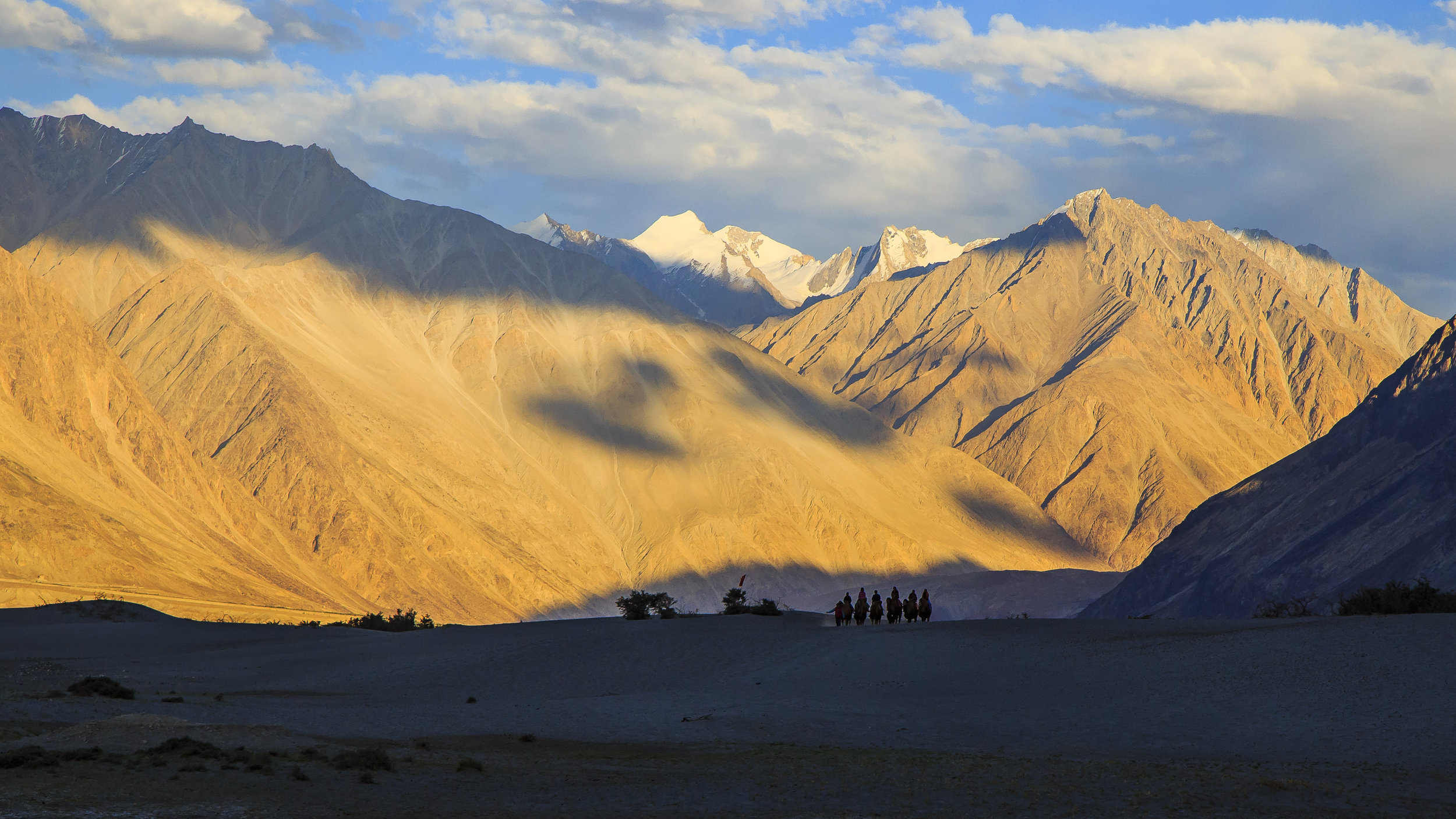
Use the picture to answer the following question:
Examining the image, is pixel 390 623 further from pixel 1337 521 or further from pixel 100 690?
pixel 1337 521

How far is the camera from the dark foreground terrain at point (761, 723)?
701 inches

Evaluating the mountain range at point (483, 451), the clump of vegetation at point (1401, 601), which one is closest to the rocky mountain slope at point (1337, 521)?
the mountain range at point (483, 451)

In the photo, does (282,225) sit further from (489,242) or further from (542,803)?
(542,803)

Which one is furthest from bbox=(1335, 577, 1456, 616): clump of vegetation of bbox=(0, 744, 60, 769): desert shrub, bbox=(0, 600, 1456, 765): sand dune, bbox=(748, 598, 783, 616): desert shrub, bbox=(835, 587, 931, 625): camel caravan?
bbox=(0, 744, 60, 769): desert shrub

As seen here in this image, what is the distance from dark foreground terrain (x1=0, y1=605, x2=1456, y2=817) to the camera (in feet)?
58.4

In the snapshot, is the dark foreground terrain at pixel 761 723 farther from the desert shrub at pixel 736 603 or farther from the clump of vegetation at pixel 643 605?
the clump of vegetation at pixel 643 605

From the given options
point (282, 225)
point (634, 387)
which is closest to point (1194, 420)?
point (634, 387)

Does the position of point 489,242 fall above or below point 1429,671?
above

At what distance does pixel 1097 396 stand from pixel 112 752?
621 feet

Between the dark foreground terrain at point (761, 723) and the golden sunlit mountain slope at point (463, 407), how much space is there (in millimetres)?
77198

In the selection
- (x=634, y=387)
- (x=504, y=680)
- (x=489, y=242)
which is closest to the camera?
(x=504, y=680)

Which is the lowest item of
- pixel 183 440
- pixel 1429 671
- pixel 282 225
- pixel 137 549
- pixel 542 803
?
pixel 542 803

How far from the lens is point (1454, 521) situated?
→ 86125 millimetres

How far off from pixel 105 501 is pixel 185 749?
77.6 meters
